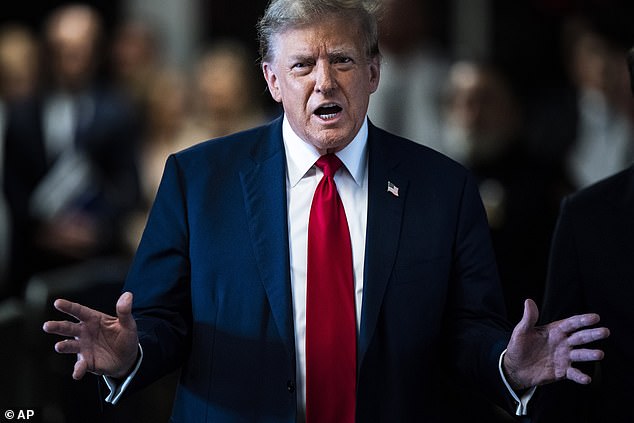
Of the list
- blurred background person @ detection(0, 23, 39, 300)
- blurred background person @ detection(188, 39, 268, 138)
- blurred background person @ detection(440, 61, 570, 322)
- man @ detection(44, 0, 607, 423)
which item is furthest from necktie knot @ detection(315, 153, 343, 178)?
blurred background person @ detection(0, 23, 39, 300)

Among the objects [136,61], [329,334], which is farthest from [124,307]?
[136,61]

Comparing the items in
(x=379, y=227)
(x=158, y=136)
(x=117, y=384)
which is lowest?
(x=117, y=384)

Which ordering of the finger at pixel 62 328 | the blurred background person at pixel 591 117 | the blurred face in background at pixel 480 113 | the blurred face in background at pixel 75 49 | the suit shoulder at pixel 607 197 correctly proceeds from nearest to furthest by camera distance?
the finger at pixel 62 328 → the suit shoulder at pixel 607 197 → the blurred face in background at pixel 480 113 → the blurred background person at pixel 591 117 → the blurred face in background at pixel 75 49

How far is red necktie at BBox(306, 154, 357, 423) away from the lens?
312cm

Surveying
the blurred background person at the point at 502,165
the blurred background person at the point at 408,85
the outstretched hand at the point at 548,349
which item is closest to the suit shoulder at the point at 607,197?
the outstretched hand at the point at 548,349

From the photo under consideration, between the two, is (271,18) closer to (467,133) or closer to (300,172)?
(300,172)

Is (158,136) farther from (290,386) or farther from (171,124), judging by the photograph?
(290,386)

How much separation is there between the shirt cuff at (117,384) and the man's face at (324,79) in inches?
26.9

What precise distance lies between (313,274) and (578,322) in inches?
24.7

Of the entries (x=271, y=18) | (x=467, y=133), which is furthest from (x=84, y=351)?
(x=467, y=133)

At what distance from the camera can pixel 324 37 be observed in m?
3.17

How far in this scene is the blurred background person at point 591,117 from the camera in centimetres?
646

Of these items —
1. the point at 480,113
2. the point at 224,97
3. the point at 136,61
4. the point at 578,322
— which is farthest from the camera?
the point at 136,61

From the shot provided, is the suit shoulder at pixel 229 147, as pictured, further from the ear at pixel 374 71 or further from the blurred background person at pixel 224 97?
the blurred background person at pixel 224 97
